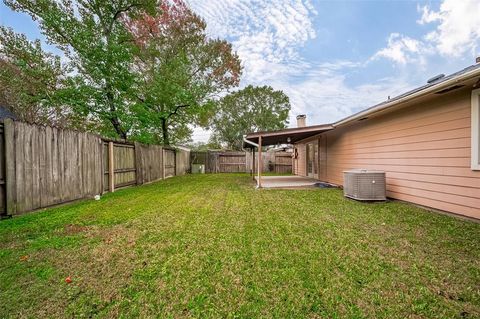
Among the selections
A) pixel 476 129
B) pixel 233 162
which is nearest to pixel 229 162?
pixel 233 162

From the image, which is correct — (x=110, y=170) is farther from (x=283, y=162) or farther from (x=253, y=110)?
(x=253, y=110)

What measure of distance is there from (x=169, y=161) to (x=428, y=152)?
36.7 ft

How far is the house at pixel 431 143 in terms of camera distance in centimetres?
357

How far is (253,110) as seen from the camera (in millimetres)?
22938

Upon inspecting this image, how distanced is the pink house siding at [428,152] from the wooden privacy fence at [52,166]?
768 centimetres

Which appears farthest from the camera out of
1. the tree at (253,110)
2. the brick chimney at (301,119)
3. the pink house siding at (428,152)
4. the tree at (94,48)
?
the tree at (253,110)

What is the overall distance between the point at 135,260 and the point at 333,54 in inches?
485

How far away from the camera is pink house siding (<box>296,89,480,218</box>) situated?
3721 millimetres

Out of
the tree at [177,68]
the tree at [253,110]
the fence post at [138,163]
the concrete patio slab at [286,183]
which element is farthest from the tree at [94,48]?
the tree at [253,110]

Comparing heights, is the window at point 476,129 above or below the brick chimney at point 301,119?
below

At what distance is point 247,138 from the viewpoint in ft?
26.4

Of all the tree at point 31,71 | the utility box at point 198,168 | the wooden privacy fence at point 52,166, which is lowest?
the utility box at point 198,168

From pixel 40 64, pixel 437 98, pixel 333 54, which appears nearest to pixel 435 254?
pixel 437 98

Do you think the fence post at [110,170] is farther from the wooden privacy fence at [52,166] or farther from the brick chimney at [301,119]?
the brick chimney at [301,119]
